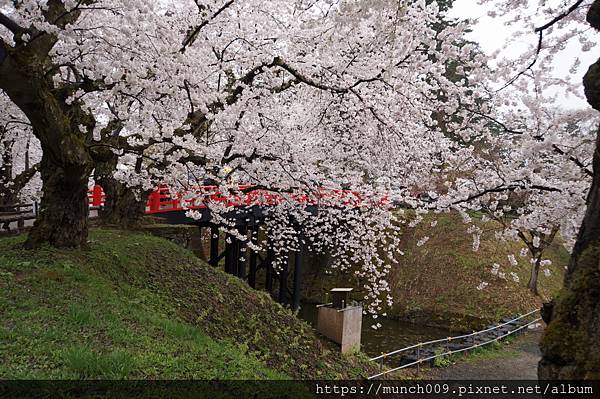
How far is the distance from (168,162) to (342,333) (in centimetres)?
670

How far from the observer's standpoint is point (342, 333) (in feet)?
40.9

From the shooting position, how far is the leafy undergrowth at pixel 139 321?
4949mm

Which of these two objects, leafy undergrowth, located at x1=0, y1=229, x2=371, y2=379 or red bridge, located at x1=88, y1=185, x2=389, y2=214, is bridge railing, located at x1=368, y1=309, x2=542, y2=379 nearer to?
leafy undergrowth, located at x1=0, y1=229, x2=371, y2=379

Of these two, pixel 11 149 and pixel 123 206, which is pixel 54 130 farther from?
pixel 11 149

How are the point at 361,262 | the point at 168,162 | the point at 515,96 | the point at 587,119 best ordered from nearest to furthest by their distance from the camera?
1. the point at 587,119
2. the point at 515,96
3. the point at 168,162
4. the point at 361,262

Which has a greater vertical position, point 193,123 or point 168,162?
point 193,123

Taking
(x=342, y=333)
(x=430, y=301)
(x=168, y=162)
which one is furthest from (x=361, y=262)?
(x=168, y=162)

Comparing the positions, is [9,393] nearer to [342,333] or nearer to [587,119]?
[587,119]

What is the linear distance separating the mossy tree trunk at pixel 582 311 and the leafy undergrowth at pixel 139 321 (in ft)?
12.6

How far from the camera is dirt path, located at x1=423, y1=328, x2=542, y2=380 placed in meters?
11.5

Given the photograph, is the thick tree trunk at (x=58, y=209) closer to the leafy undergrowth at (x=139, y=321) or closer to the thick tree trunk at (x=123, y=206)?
the leafy undergrowth at (x=139, y=321)

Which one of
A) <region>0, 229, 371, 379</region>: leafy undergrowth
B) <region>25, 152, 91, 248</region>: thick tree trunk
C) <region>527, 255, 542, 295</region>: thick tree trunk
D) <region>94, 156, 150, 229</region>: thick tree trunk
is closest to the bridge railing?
<region>0, 229, 371, 379</region>: leafy undergrowth

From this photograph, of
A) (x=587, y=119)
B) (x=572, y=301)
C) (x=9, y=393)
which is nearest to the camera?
(x=572, y=301)

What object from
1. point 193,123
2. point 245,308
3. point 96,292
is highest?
point 193,123
